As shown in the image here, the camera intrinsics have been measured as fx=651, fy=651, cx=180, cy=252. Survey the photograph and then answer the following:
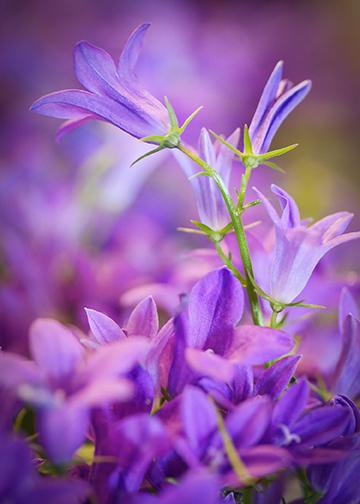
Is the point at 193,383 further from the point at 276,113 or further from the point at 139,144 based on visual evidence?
the point at 139,144

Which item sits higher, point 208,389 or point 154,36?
point 154,36

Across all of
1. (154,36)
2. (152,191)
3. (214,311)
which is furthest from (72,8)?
(214,311)

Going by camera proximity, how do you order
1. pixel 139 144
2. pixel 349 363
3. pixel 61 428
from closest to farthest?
pixel 61 428 < pixel 349 363 < pixel 139 144

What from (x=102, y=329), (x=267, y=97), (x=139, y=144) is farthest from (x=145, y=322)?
(x=139, y=144)

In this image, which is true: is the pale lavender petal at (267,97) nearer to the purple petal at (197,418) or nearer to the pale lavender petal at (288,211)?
the pale lavender petal at (288,211)

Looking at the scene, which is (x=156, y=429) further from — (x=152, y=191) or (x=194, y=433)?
(x=152, y=191)

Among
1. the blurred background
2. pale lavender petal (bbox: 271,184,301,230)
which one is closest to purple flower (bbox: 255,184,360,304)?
pale lavender petal (bbox: 271,184,301,230)
